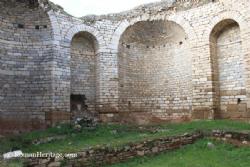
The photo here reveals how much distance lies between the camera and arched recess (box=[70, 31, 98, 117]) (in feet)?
41.1

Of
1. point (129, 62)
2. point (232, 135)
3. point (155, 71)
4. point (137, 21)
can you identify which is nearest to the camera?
point (232, 135)

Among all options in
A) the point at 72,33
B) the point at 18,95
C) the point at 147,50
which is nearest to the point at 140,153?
the point at 18,95

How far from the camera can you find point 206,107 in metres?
11.7

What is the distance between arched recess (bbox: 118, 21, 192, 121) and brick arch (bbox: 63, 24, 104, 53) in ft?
3.18

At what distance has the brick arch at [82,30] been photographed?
12.2 meters

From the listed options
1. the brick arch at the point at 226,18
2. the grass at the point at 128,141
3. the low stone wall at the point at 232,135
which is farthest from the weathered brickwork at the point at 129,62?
the low stone wall at the point at 232,135

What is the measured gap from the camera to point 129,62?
543 inches

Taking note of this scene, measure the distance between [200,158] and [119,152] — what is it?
184cm

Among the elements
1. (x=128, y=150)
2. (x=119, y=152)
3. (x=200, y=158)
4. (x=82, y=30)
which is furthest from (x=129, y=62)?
(x=200, y=158)

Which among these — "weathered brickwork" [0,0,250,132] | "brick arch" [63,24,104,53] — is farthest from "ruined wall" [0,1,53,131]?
"brick arch" [63,24,104,53]

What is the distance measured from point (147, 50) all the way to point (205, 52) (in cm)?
311

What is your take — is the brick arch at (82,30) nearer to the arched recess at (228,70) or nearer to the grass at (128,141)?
the grass at (128,141)

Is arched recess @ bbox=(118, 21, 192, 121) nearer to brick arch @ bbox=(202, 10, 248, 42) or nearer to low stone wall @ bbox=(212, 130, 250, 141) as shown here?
brick arch @ bbox=(202, 10, 248, 42)

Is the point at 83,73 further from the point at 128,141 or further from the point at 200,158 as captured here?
the point at 200,158
